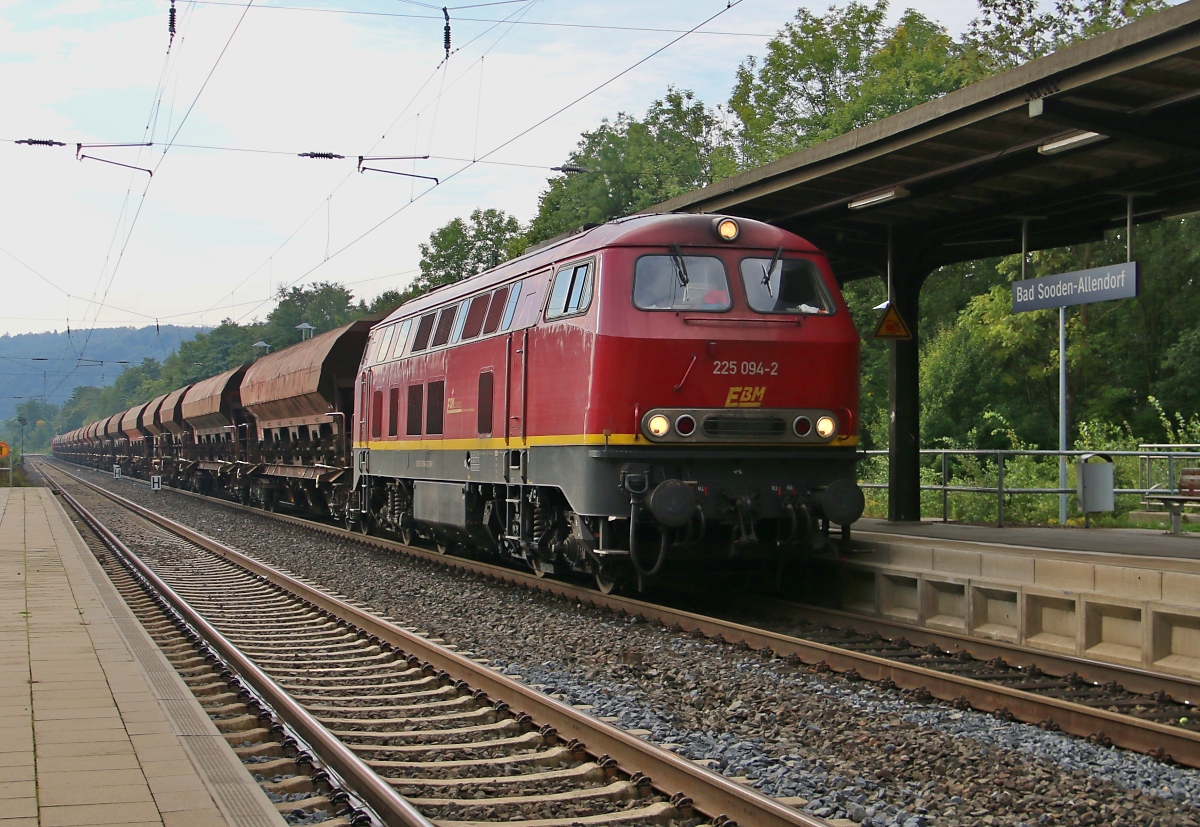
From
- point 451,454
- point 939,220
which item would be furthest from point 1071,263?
point 451,454

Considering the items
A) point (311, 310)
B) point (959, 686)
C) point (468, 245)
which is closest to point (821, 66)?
point (468, 245)

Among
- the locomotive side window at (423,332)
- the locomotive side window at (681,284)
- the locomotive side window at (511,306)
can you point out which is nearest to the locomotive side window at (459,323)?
the locomotive side window at (423,332)

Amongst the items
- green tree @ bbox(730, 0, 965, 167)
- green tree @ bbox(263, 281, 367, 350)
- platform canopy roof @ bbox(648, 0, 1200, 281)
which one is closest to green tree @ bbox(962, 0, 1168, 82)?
green tree @ bbox(730, 0, 965, 167)

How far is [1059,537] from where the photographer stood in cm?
1344

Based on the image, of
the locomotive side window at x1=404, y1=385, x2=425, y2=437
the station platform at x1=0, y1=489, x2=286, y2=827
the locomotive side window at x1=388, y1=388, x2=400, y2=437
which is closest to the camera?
the station platform at x1=0, y1=489, x2=286, y2=827

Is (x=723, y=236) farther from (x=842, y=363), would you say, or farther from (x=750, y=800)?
(x=750, y=800)

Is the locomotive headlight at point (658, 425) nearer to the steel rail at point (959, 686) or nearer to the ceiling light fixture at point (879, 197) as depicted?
the steel rail at point (959, 686)

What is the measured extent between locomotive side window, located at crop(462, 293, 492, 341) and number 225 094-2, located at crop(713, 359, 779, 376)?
156 inches

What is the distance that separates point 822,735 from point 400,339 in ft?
39.3

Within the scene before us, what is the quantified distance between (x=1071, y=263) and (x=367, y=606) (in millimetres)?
30714

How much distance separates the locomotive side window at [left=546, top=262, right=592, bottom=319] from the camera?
431 inches

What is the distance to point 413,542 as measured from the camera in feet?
60.1

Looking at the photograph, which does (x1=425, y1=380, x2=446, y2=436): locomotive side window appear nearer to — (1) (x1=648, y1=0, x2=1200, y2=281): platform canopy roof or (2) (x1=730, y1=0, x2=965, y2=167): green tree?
(1) (x1=648, y1=0, x2=1200, y2=281): platform canopy roof

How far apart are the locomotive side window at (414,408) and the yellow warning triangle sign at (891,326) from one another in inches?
239
